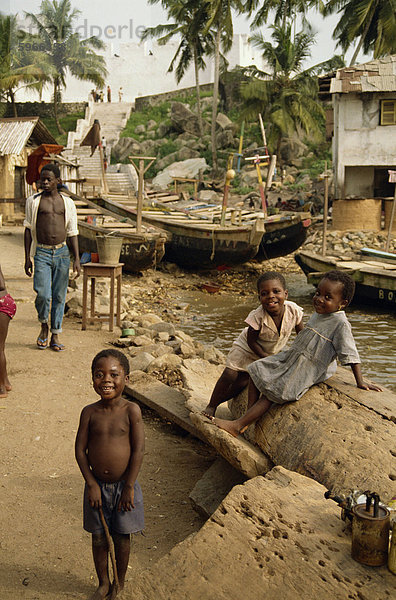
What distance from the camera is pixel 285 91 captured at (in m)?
27.6

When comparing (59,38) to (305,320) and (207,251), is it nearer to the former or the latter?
(207,251)

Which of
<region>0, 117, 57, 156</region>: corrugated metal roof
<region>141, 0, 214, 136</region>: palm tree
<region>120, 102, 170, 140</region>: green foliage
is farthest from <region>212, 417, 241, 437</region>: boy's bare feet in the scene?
<region>120, 102, 170, 140</region>: green foliage

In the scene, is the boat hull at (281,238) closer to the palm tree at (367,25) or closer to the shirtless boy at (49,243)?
the shirtless boy at (49,243)

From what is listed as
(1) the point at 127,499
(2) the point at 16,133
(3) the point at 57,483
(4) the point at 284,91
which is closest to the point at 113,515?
(1) the point at 127,499

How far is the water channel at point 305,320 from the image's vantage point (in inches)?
349

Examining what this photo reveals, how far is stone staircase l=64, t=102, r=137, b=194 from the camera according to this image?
2788 centimetres

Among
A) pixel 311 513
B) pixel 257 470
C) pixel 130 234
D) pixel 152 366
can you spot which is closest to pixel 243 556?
pixel 311 513

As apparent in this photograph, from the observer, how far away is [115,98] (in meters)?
48.0

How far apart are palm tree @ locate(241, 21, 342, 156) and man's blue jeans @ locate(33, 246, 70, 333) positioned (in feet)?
73.5

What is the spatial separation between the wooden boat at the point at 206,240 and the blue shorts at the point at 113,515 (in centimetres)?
1154

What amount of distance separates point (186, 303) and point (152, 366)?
644 centimetres

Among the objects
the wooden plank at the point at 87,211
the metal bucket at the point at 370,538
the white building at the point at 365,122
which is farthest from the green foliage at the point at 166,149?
the metal bucket at the point at 370,538

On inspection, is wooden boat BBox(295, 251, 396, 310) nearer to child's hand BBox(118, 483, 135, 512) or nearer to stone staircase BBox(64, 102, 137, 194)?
child's hand BBox(118, 483, 135, 512)

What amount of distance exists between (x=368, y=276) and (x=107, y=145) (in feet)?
83.5
